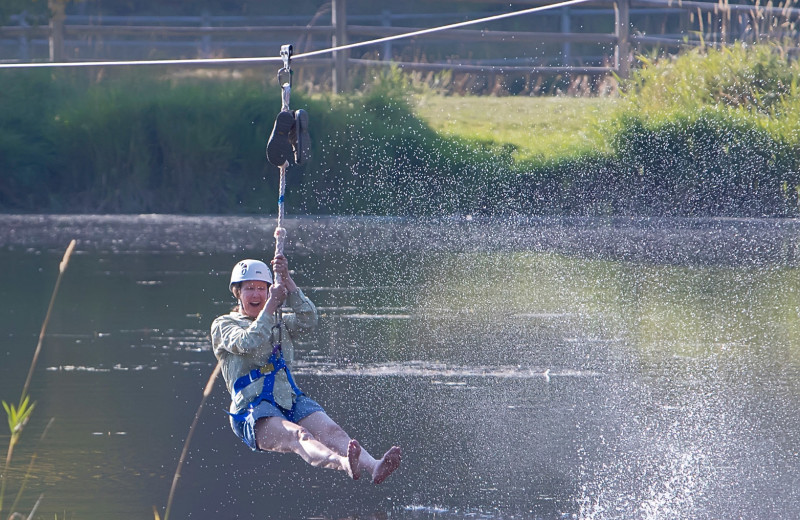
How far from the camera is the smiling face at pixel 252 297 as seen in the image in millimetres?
8133

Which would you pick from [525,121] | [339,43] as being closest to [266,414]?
[525,121]

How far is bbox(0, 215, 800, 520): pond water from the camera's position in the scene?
7883 mm

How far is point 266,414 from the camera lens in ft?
25.2

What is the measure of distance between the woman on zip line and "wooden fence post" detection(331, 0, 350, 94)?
18.8 m

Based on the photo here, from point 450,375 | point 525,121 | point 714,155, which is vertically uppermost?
point 525,121

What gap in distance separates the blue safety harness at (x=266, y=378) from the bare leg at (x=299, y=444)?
0.13 metres

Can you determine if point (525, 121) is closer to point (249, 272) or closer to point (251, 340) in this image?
point (249, 272)

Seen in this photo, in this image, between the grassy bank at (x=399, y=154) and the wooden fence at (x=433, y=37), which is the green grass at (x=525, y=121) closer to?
the grassy bank at (x=399, y=154)

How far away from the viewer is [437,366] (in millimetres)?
11625

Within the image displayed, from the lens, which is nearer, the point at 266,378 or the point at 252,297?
the point at 266,378

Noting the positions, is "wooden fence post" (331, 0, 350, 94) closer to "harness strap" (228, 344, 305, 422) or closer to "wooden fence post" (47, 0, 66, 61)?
"wooden fence post" (47, 0, 66, 61)

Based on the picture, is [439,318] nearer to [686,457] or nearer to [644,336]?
[644,336]

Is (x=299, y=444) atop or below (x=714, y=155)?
below

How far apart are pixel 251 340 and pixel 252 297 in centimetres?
52
